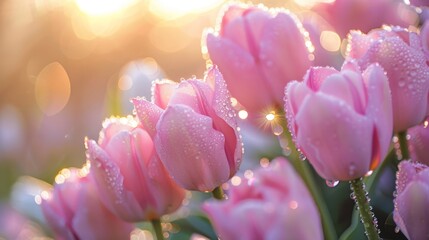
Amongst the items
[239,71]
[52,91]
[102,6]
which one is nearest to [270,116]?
[239,71]

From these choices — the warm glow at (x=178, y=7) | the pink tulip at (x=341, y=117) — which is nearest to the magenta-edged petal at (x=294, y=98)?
the pink tulip at (x=341, y=117)

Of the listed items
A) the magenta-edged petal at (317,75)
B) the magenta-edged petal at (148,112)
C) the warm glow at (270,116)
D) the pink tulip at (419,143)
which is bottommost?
the pink tulip at (419,143)

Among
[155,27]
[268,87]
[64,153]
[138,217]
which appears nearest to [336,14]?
[268,87]

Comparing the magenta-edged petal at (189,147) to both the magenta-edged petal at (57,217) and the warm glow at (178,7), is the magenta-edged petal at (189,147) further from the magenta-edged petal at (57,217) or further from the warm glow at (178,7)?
the warm glow at (178,7)

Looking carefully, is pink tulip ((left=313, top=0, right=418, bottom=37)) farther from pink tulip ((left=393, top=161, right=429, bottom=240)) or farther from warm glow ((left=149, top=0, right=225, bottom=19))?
warm glow ((left=149, top=0, right=225, bottom=19))

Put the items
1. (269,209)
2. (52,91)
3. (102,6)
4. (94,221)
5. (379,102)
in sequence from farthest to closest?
(102,6) < (52,91) < (94,221) < (379,102) < (269,209)

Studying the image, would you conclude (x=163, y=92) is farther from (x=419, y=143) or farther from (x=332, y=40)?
(x=332, y=40)
